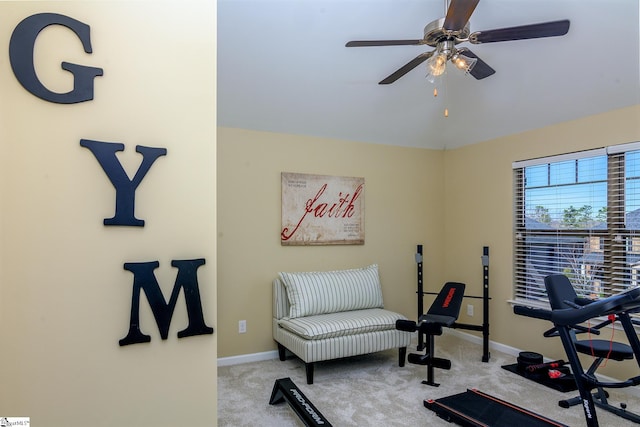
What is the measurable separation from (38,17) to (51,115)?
0.30 m

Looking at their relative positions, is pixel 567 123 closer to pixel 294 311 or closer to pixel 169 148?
pixel 294 311

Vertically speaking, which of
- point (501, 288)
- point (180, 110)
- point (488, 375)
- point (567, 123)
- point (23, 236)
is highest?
point (567, 123)

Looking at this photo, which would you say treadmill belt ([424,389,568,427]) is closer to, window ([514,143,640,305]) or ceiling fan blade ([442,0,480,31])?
window ([514,143,640,305])

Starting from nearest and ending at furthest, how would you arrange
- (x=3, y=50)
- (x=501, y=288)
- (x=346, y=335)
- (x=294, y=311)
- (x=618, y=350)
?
(x=3, y=50), (x=618, y=350), (x=346, y=335), (x=294, y=311), (x=501, y=288)

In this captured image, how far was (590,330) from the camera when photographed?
8.50 feet

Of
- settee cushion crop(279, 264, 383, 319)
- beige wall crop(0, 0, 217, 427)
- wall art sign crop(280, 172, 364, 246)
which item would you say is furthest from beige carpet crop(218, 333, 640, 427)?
beige wall crop(0, 0, 217, 427)

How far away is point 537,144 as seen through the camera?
3738 millimetres

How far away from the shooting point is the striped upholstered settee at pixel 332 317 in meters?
3.25

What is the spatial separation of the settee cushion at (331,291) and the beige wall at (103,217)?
225 centimetres

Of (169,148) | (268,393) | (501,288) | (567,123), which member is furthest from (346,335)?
(567,123)

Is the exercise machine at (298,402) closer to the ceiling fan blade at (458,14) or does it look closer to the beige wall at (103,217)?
the beige wall at (103,217)

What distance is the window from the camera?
310cm

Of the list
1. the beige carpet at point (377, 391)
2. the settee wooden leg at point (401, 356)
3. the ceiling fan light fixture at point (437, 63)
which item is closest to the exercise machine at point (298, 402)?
the beige carpet at point (377, 391)

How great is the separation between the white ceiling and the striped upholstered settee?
1.55 meters
